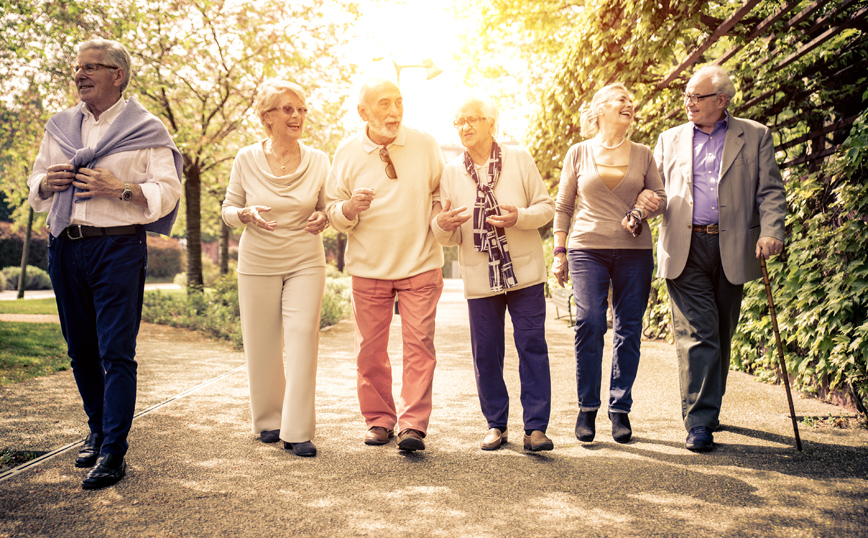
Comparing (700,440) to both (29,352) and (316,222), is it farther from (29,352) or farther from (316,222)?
(29,352)

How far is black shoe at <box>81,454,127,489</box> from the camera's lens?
3230 mm

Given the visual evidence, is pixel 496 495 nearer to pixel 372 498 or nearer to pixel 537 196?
pixel 372 498

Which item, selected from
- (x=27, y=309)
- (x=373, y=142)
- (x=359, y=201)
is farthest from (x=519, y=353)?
(x=27, y=309)

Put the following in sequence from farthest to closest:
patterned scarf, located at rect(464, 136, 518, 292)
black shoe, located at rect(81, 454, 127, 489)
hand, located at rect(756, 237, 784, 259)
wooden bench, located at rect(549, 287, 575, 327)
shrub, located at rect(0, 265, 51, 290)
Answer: shrub, located at rect(0, 265, 51, 290) < wooden bench, located at rect(549, 287, 575, 327) < patterned scarf, located at rect(464, 136, 518, 292) < hand, located at rect(756, 237, 784, 259) < black shoe, located at rect(81, 454, 127, 489)

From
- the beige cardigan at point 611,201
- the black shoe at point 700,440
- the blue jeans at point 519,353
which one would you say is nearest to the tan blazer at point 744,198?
the beige cardigan at point 611,201

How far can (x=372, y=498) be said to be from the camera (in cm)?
310

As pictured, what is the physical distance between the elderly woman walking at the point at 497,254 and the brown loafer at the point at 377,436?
631mm

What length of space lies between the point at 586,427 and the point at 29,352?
722cm

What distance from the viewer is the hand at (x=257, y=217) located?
3863 mm

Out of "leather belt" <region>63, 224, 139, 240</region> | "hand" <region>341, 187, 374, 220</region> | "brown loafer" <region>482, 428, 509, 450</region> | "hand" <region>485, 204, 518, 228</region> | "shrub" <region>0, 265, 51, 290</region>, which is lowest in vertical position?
"brown loafer" <region>482, 428, 509, 450</region>

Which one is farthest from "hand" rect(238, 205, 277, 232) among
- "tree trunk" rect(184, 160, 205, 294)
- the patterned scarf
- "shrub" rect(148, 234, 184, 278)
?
"shrub" rect(148, 234, 184, 278)

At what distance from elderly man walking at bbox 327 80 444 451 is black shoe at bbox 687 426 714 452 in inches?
61.1

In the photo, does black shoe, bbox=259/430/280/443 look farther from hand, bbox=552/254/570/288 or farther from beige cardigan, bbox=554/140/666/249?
beige cardigan, bbox=554/140/666/249

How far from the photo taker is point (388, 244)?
13.4 feet
